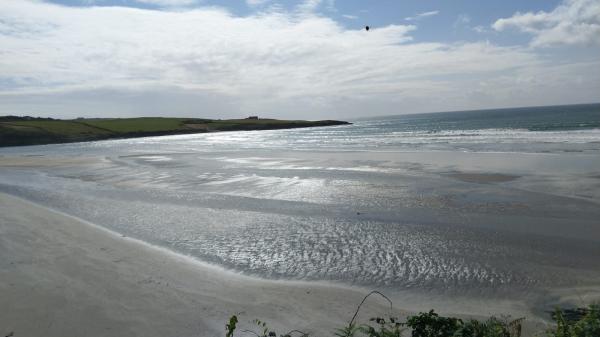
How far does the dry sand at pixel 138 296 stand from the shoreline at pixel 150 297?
0.05 ft

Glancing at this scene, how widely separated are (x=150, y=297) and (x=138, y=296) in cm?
19

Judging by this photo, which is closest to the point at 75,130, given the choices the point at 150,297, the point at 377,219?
the point at 377,219

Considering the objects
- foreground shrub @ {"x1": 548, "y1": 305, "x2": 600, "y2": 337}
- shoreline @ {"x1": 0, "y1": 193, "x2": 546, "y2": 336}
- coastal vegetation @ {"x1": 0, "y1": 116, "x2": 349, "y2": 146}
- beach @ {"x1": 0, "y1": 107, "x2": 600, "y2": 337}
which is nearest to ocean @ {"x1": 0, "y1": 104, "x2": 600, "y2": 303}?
beach @ {"x1": 0, "y1": 107, "x2": 600, "y2": 337}

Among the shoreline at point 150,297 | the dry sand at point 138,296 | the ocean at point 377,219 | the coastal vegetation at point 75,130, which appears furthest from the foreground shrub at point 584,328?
the coastal vegetation at point 75,130

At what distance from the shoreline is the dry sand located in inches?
0.5

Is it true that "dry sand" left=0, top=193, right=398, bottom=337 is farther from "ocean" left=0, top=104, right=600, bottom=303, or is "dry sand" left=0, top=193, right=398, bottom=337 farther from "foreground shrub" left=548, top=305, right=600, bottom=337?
"foreground shrub" left=548, top=305, right=600, bottom=337

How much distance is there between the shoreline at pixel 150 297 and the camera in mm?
5742

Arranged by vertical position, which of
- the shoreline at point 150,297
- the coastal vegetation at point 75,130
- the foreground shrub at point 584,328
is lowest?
the shoreline at point 150,297

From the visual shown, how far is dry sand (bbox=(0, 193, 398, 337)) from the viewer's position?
18.8 ft

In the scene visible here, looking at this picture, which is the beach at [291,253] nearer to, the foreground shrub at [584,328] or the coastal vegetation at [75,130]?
the foreground shrub at [584,328]

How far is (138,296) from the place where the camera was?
6711 mm

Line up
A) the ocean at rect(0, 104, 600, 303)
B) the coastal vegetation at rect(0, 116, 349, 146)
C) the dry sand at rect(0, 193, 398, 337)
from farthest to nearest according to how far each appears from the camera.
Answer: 1. the coastal vegetation at rect(0, 116, 349, 146)
2. the ocean at rect(0, 104, 600, 303)
3. the dry sand at rect(0, 193, 398, 337)

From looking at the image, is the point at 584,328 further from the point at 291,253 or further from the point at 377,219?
the point at 377,219

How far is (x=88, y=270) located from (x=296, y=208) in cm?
661
